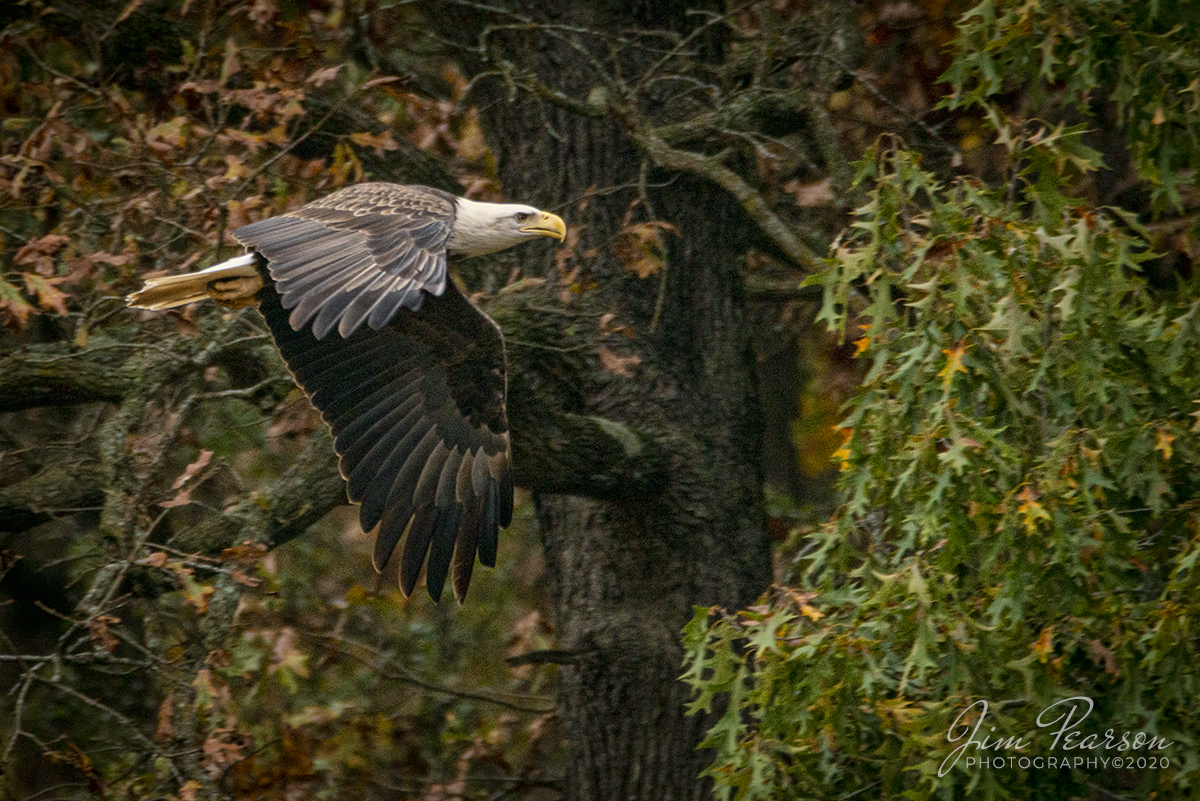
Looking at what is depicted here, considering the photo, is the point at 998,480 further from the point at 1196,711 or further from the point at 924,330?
the point at 1196,711

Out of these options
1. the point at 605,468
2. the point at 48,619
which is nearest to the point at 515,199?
the point at 605,468

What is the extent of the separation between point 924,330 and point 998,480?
404mm

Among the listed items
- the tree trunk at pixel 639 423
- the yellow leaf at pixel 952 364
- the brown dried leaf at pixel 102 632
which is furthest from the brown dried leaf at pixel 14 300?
the yellow leaf at pixel 952 364

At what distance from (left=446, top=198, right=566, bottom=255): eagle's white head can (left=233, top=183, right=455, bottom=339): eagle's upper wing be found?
0.32m

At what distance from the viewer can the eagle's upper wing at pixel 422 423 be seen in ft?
14.9

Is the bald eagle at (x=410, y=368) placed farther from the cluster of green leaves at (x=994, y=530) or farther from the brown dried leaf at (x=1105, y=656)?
the brown dried leaf at (x=1105, y=656)

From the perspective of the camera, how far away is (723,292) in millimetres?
5508

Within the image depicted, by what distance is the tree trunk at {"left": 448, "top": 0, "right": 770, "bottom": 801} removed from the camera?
17.2 feet

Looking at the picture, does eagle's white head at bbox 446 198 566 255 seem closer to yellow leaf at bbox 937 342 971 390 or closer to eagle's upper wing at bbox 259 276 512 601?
eagle's upper wing at bbox 259 276 512 601

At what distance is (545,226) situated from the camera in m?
4.86

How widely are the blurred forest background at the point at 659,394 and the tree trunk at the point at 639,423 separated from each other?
16 mm

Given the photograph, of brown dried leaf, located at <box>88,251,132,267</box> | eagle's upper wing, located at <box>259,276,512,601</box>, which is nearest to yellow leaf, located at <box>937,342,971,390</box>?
eagle's upper wing, located at <box>259,276,512,601</box>

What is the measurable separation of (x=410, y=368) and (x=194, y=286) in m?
0.86

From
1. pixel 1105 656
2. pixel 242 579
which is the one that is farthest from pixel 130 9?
pixel 1105 656
